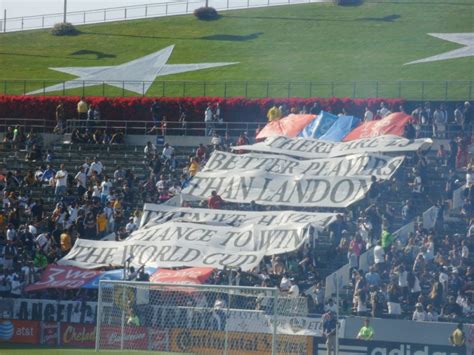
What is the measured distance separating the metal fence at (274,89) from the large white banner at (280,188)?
1282 centimetres

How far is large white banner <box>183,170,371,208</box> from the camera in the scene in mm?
37312

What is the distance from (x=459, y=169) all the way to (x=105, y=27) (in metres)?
37.1

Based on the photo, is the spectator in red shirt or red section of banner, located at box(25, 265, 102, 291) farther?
the spectator in red shirt

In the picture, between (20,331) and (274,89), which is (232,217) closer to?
(20,331)

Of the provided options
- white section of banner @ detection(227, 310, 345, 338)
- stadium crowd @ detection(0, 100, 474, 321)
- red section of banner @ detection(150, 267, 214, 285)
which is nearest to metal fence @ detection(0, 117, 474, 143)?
stadium crowd @ detection(0, 100, 474, 321)

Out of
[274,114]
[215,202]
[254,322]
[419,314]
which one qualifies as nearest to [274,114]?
[274,114]

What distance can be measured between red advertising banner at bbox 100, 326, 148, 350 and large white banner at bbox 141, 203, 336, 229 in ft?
34.0

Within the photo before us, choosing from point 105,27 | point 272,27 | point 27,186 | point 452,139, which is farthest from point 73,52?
point 452,139

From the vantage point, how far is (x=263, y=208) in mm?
39219

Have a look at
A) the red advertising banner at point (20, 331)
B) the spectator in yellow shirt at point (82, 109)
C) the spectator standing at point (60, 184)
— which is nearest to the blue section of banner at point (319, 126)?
the spectator standing at point (60, 184)

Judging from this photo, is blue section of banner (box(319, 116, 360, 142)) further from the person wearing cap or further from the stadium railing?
the person wearing cap

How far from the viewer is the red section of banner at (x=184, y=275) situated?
3303 centimetres

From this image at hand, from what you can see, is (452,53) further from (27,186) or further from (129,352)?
(129,352)

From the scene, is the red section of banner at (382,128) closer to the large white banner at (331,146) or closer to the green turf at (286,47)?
the large white banner at (331,146)
